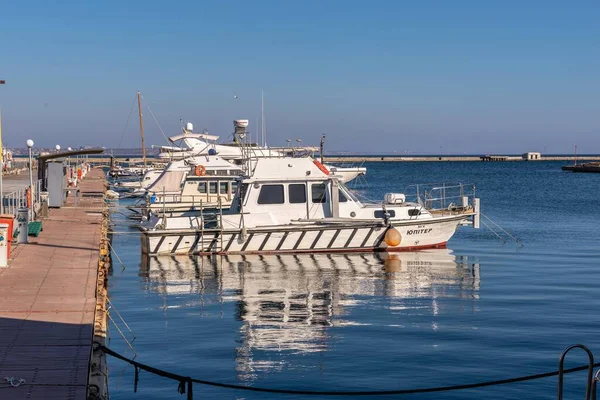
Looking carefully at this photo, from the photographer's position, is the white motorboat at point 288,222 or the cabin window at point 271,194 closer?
the white motorboat at point 288,222

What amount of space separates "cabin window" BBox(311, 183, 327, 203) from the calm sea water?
179cm

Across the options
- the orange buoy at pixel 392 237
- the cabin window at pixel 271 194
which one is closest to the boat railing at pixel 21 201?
the cabin window at pixel 271 194

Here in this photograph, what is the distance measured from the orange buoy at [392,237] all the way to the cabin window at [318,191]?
7.41ft

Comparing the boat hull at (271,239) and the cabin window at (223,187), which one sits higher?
the cabin window at (223,187)

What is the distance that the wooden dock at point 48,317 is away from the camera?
9.32 m

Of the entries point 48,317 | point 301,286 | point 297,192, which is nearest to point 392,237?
point 297,192

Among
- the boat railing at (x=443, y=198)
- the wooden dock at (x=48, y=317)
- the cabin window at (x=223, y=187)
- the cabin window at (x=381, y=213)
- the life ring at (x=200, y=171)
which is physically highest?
the life ring at (x=200, y=171)

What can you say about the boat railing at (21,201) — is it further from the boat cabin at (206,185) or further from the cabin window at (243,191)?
the cabin window at (243,191)

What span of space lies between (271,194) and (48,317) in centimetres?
1380

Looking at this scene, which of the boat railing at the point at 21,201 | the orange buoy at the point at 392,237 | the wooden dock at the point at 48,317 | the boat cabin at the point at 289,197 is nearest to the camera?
the wooden dock at the point at 48,317

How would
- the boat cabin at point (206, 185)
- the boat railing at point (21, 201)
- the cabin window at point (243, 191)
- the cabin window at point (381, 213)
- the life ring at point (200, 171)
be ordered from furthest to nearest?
the life ring at point (200, 171), the boat cabin at point (206, 185), the cabin window at point (381, 213), the cabin window at point (243, 191), the boat railing at point (21, 201)

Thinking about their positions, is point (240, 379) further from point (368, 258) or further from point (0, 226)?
point (368, 258)

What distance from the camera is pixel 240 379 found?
12.9m

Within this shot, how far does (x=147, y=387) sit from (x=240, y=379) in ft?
4.61
